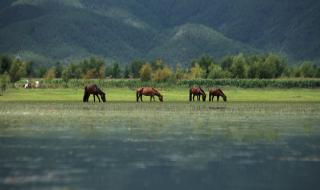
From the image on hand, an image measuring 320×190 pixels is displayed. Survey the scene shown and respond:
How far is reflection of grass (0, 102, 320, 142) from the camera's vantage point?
1437 inches

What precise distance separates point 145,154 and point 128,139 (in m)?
5.65

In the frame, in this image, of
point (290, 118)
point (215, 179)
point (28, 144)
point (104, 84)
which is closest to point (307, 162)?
point (215, 179)

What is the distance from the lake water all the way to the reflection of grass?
0.05 meters

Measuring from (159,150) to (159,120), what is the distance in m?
15.9

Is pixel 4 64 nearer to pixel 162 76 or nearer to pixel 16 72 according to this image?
pixel 16 72

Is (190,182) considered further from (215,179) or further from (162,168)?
(162,168)

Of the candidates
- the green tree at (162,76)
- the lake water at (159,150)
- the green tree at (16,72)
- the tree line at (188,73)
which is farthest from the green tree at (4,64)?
the lake water at (159,150)

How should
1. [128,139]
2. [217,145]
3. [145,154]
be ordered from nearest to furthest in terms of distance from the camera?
1. [145,154]
2. [217,145]
3. [128,139]

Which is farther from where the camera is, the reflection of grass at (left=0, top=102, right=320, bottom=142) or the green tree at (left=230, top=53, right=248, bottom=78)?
the green tree at (left=230, top=53, right=248, bottom=78)

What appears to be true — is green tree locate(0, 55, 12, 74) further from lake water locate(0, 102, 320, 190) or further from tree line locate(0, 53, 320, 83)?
lake water locate(0, 102, 320, 190)

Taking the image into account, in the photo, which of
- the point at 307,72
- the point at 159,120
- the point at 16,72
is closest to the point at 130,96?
the point at 159,120

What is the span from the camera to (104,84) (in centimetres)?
11281

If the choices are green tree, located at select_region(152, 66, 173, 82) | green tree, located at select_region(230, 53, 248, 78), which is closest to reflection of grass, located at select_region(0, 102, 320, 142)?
green tree, located at select_region(152, 66, 173, 82)

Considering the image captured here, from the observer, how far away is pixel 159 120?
45375mm
